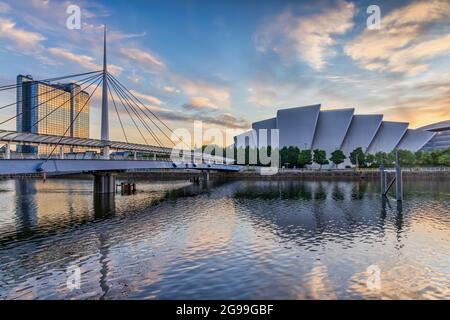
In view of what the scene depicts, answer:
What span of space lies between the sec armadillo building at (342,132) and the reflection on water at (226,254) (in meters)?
96.5

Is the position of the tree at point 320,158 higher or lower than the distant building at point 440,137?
lower

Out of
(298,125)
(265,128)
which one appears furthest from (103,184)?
(265,128)

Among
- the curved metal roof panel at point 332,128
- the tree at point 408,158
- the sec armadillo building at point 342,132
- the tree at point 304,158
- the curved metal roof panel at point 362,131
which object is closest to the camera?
the tree at point 408,158

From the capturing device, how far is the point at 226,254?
14.4 meters

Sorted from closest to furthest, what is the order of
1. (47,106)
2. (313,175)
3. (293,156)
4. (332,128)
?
(47,106) → (313,175) → (293,156) → (332,128)

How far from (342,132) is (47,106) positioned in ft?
334

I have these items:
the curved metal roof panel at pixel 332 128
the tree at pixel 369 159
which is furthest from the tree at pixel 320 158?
the curved metal roof panel at pixel 332 128

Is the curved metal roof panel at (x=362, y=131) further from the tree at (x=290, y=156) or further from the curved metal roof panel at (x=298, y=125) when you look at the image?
the tree at (x=290, y=156)

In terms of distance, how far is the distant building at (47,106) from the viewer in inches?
1304

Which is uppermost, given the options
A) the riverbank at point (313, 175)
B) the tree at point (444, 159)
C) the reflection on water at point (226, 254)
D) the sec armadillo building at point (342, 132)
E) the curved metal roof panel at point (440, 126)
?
the curved metal roof panel at point (440, 126)

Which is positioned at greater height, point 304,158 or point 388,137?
point 388,137

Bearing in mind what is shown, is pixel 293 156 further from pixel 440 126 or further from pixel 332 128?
pixel 440 126
